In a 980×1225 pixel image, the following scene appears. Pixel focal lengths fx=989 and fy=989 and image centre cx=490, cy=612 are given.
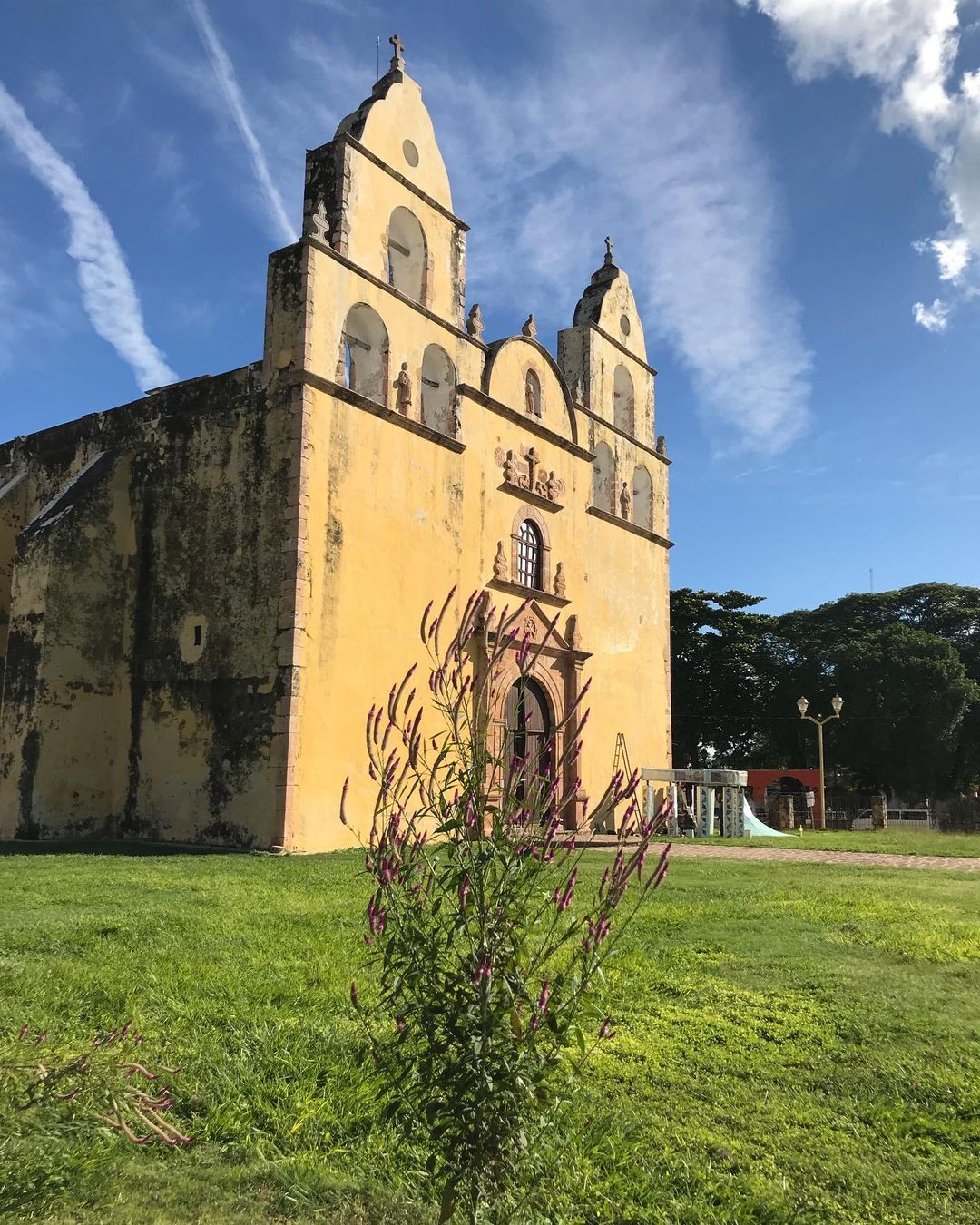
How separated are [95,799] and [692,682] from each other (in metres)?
31.3

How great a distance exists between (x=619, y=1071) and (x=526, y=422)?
49.3ft

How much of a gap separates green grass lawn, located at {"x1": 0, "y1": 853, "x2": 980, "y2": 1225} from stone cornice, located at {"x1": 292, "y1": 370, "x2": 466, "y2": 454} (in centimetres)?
777

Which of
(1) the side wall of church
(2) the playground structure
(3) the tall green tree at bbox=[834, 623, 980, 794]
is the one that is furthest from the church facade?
(3) the tall green tree at bbox=[834, 623, 980, 794]

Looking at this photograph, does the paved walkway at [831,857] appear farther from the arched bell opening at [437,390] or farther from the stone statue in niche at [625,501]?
the stone statue in niche at [625,501]

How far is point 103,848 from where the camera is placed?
482 inches

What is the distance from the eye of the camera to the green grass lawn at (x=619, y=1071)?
9.42ft

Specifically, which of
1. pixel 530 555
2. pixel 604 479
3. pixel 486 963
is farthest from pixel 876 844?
pixel 486 963

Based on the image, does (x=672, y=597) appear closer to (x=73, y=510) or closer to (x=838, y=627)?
(x=838, y=627)

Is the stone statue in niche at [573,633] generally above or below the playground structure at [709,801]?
above

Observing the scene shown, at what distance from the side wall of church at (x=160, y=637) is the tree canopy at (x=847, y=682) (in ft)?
99.0

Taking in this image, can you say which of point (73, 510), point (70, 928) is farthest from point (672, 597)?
point (70, 928)

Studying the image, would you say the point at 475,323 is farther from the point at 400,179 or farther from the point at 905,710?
the point at 905,710

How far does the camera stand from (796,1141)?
129 inches

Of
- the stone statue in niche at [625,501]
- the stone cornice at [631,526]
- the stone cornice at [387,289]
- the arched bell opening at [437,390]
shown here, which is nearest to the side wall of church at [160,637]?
the stone cornice at [387,289]
